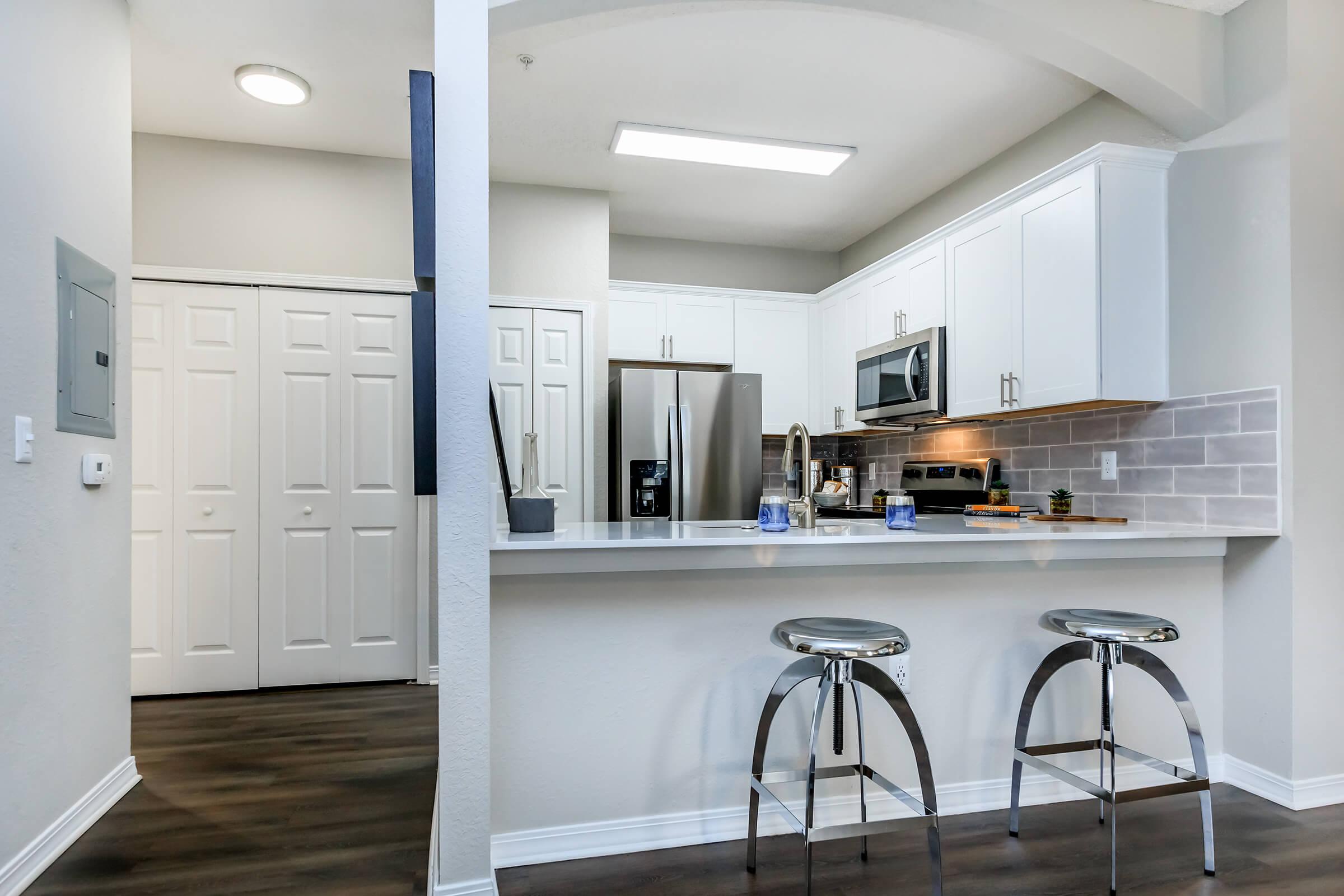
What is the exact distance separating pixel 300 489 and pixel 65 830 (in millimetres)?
1860

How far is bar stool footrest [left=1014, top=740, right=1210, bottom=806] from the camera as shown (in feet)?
6.34

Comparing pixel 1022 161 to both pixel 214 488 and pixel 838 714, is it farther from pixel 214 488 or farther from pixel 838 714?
pixel 214 488

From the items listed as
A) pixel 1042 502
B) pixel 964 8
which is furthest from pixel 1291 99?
pixel 1042 502

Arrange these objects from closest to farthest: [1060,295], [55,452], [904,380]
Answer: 1. [55,452]
2. [1060,295]
3. [904,380]

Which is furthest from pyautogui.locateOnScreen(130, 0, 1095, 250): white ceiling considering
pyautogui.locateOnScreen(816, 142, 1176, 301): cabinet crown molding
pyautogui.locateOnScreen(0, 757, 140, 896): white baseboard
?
pyautogui.locateOnScreen(0, 757, 140, 896): white baseboard

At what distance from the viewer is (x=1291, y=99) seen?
2.42 metres

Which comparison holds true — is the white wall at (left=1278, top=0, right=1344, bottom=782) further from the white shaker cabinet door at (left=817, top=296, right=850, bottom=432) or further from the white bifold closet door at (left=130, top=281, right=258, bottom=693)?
the white bifold closet door at (left=130, top=281, right=258, bottom=693)

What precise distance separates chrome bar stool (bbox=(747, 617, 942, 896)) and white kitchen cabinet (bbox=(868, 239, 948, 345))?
2232 millimetres

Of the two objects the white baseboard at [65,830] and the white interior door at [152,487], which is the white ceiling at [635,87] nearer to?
the white interior door at [152,487]

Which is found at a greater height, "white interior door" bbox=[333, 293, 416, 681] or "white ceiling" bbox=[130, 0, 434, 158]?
"white ceiling" bbox=[130, 0, 434, 158]

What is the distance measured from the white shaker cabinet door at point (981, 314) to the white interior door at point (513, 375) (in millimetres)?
2109

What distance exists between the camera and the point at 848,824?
194cm

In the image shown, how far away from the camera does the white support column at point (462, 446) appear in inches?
69.4

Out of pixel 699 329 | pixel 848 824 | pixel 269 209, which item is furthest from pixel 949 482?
pixel 269 209
